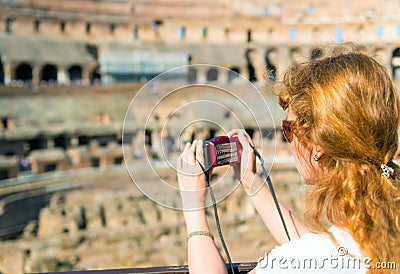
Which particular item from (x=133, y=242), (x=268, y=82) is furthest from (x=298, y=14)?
(x=268, y=82)

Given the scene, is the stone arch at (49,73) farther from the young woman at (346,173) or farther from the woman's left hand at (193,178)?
the young woman at (346,173)

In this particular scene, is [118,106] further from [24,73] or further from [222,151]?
[222,151]

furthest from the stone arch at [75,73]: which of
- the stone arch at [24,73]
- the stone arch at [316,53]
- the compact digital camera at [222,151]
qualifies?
the stone arch at [316,53]

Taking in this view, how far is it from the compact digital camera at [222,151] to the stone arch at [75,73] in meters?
18.5

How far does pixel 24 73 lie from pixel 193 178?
19.3 meters

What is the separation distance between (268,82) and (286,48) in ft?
65.7

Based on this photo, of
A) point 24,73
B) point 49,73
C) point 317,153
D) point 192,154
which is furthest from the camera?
point 49,73

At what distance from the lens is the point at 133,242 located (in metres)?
8.05

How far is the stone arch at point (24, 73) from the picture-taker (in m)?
18.4

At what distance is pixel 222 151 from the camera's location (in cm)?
151

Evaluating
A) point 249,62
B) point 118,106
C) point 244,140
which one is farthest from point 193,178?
point 249,62

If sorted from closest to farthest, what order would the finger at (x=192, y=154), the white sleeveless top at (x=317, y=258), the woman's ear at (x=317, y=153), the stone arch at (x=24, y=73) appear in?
the white sleeveless top at (x=317, y=258) → the woman's ear at (x=317, y=153) → the finger at (x=192, y=154) → the stone arch at (x=24, y=73)

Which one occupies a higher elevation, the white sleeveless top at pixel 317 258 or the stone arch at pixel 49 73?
the stone arch at pixel 49 73

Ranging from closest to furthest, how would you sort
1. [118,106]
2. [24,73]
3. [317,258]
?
[317,258]
[118,106]
[24,73]
